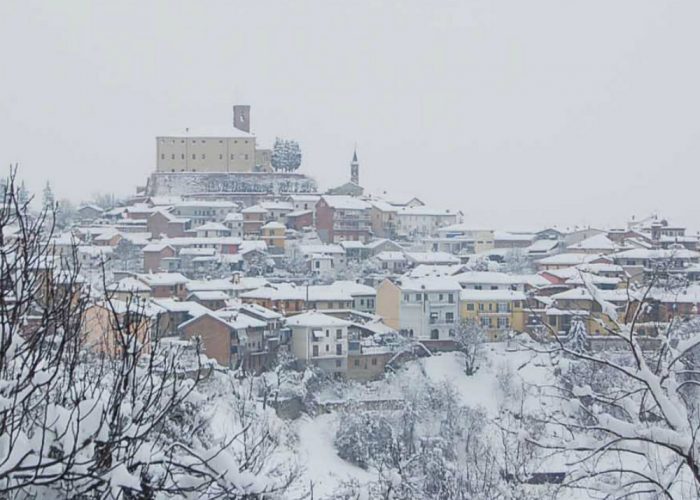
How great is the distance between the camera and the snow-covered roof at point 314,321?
1867cm

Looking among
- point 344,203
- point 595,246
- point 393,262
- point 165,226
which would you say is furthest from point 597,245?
point 165,226

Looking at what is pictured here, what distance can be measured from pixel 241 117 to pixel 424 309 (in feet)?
71.9

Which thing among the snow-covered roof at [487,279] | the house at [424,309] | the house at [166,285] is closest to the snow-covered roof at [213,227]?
the house at [166,285]

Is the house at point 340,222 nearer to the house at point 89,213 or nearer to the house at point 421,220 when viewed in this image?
the house at point 421,220

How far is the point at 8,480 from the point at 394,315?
20.3 metres

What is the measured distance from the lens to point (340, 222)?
3095 cm

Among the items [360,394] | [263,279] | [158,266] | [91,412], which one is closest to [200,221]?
[158,266]

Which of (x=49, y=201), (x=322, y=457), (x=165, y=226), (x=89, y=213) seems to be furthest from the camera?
(x=89, y=213)

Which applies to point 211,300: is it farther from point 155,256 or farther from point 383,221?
point 383,221

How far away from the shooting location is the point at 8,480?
1471mm

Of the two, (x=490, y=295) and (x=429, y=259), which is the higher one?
(x=429, y=259)

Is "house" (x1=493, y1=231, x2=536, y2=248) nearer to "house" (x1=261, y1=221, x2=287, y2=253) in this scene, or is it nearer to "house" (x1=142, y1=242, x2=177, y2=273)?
"house" (x1=261, y1=221, x2=287, y2=253)

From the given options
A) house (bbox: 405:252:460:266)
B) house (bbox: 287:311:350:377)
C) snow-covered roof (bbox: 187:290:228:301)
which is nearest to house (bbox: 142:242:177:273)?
snow-covered roof (bbox: 187:290:228:301)

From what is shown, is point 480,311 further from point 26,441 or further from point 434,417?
point 26,441
